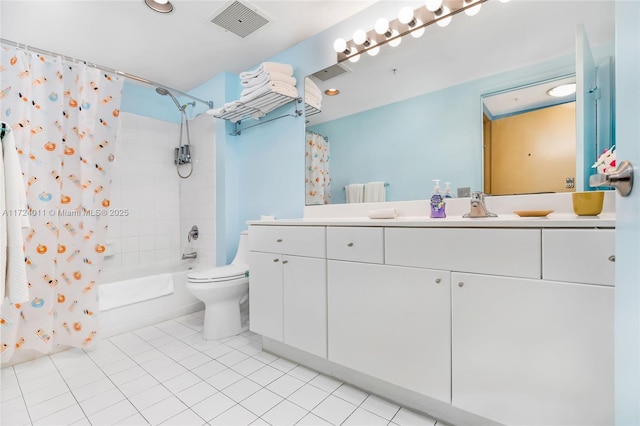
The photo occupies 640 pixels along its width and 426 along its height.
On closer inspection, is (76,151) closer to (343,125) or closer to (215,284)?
(215,284)

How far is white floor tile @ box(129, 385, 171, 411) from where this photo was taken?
4.58 feet

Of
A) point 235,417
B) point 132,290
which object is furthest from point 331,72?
point 132,290

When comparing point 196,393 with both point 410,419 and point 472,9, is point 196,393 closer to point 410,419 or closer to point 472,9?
point 410,419

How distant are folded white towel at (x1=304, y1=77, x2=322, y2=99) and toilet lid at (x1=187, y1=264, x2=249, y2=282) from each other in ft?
4.78

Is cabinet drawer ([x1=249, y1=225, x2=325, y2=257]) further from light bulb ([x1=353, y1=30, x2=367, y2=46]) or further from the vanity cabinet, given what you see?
light bulb ([x1=353, y1=30, x2=367, y2=46])


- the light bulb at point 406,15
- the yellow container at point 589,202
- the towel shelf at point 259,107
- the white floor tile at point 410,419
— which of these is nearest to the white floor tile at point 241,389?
the white floor tile at point 410,419

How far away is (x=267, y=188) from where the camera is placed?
253 centimetres

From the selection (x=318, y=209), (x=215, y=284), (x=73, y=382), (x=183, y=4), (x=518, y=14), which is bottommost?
(x=73, y=382)

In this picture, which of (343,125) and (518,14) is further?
(343,125)

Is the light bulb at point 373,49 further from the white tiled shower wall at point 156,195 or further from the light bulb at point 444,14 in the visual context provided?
the white tiled shower wall at point 156,195

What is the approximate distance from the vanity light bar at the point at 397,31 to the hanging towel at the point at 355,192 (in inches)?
34.3

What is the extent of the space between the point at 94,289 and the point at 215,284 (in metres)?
0.78

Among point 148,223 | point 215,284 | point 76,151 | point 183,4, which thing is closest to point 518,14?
point 183,4

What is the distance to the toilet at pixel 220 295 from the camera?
2.04m
